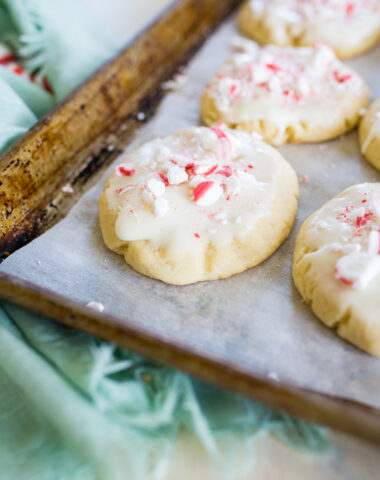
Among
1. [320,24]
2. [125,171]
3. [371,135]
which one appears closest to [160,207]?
[125,171]

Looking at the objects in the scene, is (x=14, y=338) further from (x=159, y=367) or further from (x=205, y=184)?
(x=205, y=184)

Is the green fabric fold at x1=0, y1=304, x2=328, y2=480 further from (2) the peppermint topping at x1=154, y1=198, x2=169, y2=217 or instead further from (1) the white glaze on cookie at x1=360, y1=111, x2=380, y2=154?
(1) the white glaze on cookie at x1=360, y1=111, x2=380, y2=154

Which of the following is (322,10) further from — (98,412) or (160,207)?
(98,412)

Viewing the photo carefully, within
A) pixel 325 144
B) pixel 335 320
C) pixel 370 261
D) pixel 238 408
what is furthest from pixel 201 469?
pixel 325 144

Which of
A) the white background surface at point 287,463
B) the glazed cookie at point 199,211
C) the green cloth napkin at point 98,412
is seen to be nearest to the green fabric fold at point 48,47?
the glazed cookie at point 199,211

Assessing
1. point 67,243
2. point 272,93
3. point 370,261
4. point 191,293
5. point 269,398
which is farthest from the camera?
point 272,93

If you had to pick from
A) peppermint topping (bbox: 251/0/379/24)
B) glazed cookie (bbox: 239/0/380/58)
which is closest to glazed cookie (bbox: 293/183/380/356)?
glazed cookie (bbox: 239/0/380/58)
